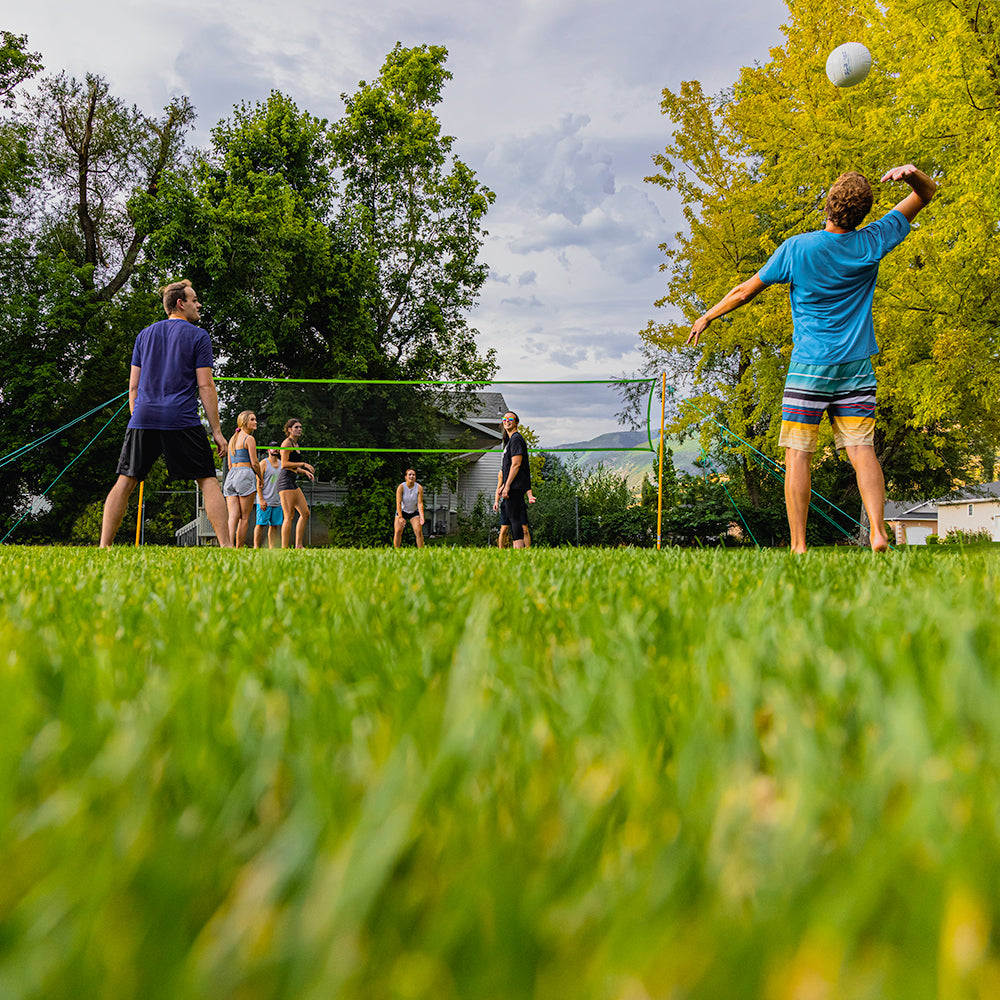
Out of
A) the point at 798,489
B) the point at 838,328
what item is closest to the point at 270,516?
the point at 798,489

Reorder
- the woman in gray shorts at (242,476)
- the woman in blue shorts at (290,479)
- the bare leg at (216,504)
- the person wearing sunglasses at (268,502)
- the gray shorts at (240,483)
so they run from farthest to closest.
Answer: the person wearing sunglasses at (268,502)
the woman in blue shorts at (290,479)
the gray shorts at (240,483)
the woman in gray shorts at (242,476)
the bare leg at (216,504)

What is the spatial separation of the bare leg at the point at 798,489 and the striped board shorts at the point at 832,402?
61mm

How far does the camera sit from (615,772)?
67 cm

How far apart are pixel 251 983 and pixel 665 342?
2024 cm

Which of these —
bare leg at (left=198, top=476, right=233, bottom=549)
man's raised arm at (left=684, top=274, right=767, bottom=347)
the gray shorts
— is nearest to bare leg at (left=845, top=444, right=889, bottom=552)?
man's raised arm at (left=684, top=274, right=767, bottom=347)

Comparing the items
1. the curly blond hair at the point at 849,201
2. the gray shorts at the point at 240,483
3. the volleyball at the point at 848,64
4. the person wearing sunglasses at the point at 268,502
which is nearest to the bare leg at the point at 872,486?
the curly blond hair at the point at 849,201

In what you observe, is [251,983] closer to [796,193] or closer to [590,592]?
[590,592]

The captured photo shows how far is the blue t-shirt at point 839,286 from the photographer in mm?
4711

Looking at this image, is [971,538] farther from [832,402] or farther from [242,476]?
[242,476]

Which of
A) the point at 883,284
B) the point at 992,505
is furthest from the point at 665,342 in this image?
the point at 992,505

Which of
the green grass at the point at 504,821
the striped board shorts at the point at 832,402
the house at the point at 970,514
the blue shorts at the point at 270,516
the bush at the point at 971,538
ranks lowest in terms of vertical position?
the green grass at the point at 504,821

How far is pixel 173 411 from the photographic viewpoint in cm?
604

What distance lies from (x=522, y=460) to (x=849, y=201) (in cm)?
587

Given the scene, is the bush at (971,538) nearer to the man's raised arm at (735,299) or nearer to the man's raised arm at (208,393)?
the man's raised arm at (735,299)
